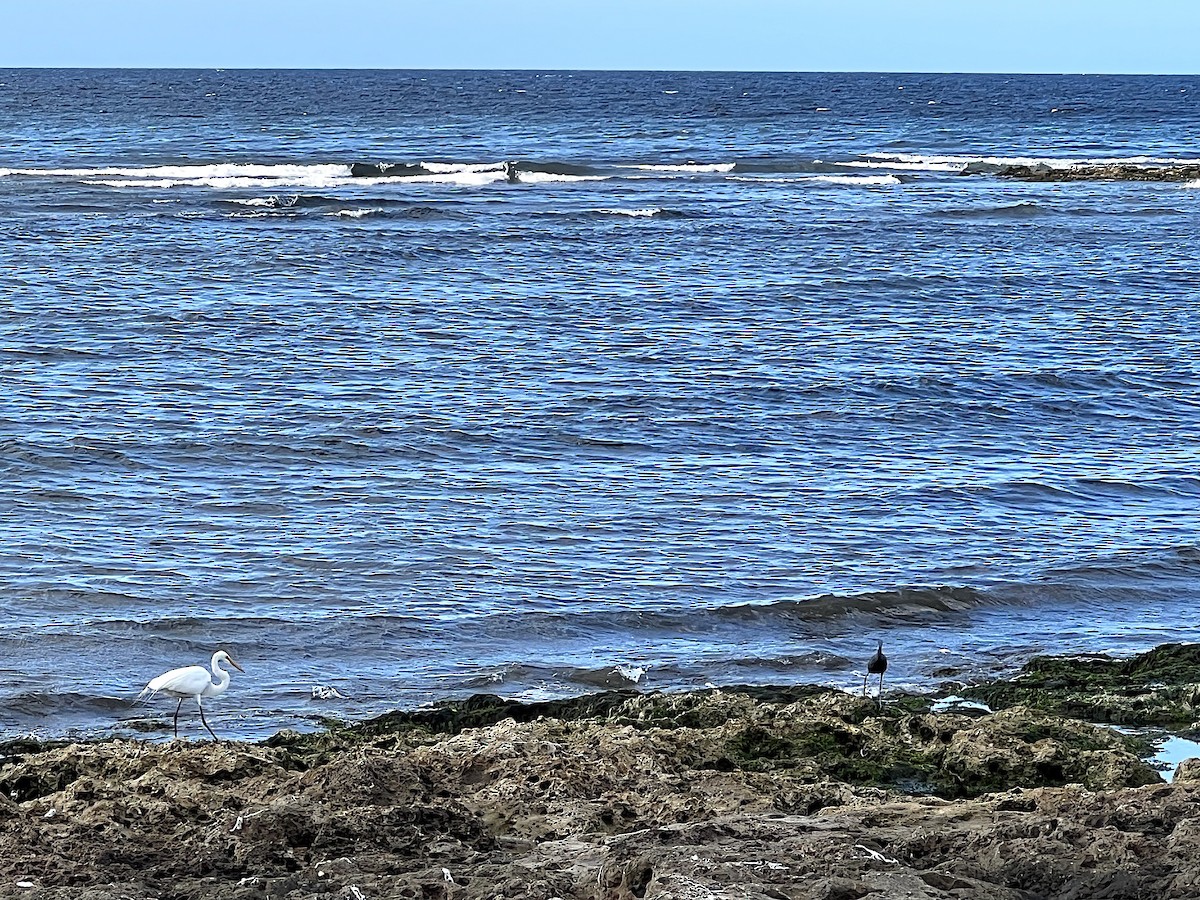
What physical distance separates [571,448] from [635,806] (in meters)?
8.64

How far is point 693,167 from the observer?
48.9 meters

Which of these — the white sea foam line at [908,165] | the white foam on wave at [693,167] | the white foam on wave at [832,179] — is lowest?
the white foam on wave at [832,179]

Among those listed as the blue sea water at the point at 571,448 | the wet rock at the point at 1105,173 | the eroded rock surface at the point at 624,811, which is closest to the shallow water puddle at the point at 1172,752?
the eroded rock surface at the point at 624,811

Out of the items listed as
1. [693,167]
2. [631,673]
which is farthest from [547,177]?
[631,673]

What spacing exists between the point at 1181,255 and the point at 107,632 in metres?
24.5

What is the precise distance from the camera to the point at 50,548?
448 inches

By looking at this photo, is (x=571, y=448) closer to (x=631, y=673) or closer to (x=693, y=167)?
(x=631, y=673)

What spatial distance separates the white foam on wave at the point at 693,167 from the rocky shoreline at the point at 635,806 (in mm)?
40384

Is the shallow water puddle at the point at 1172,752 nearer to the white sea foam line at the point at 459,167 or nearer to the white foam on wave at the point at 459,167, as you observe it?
the white foam on wave at the point at 459,167

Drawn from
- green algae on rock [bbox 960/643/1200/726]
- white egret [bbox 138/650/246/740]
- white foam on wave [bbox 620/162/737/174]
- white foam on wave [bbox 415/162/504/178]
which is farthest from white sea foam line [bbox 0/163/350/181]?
green algae on rock [bbox 960/643/1200/726]

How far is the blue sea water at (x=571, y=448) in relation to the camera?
10.0 m

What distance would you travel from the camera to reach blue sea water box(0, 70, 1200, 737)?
10.0m

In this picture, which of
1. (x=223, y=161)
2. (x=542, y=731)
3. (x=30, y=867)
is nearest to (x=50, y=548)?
(x=542, y=731)

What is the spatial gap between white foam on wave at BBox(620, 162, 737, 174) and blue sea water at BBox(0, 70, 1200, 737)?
37.8ft
